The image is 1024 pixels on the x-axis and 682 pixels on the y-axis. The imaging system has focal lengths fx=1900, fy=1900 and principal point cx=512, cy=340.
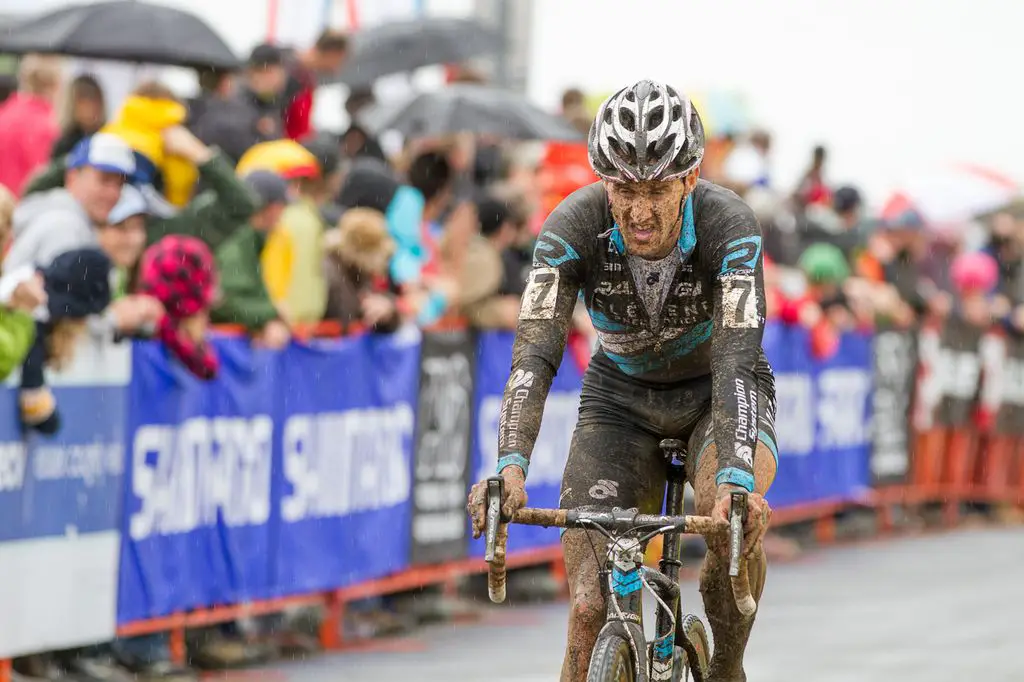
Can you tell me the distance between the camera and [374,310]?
10852 millimetres

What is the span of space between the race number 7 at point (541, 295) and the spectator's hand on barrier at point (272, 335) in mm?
4200

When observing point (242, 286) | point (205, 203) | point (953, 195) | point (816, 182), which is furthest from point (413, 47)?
point (953, 195)

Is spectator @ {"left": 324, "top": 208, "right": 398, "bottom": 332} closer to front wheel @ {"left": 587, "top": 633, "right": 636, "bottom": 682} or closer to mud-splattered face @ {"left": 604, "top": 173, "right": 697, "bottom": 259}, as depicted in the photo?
mud-splattered face @ {"left": 604, "top": 173, "right": 697, "bottom": 259}

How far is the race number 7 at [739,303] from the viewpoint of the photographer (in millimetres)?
5879

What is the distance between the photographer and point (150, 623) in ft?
30.1

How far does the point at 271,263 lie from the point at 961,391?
9643mm

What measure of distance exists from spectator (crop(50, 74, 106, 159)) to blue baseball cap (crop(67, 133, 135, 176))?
0.89 meters

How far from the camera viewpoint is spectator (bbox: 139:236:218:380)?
910cm

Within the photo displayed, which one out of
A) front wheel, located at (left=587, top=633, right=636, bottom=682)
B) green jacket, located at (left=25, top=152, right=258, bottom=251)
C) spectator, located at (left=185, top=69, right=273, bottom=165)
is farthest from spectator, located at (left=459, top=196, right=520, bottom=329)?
front wheel, located at (left=587, top=633, right=636, bottom=682)

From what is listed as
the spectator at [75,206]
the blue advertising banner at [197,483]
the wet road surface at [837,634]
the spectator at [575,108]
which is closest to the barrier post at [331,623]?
the wet road surface at [837,634]

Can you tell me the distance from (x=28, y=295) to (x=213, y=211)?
1.83 meters

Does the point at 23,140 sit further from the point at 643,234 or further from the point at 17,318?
the point at 643,234

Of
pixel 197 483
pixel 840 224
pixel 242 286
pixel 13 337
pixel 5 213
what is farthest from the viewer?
pixel 840 224

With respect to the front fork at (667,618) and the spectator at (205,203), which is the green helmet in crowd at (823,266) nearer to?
the spectator at (205,203)
